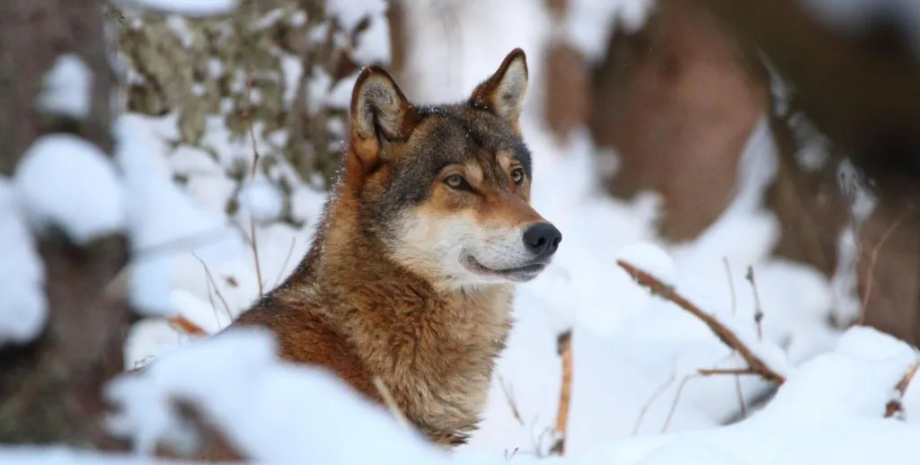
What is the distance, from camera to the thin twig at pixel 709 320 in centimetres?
466

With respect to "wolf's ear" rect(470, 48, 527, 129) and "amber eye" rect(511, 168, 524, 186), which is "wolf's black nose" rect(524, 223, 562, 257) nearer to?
"amber eye" rect(511, 168, 524, 186)

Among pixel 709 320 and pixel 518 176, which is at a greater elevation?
pixel 518 176

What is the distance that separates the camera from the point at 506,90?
189 inches

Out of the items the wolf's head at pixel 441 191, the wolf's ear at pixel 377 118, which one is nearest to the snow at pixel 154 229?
the wolf's head at pixel 441 191

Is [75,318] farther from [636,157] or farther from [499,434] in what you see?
[636,157]

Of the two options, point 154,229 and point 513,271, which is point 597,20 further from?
point 154,229

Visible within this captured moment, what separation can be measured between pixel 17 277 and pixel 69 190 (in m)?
0.17

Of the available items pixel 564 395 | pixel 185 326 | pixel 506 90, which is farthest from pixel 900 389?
pixel 185 326

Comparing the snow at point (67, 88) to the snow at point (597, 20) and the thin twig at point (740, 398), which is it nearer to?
the thin twig at point (740, 398)

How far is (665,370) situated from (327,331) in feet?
10.1

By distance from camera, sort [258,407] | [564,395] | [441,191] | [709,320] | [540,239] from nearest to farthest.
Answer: [258,407]
[540,239]
[441,191]
[564,395]
[709,320]

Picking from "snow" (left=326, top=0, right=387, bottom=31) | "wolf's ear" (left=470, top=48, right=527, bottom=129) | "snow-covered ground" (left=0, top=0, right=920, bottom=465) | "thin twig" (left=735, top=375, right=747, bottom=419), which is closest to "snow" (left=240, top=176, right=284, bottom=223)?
"snow-covered ground" (left=0, top=0, right=920, bottom=465)

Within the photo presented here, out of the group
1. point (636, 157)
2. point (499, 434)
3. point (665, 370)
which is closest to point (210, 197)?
point (499, 434)

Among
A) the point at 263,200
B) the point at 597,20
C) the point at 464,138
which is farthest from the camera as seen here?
the point at 597,20
